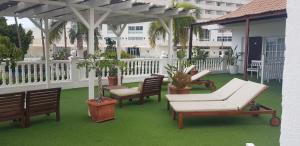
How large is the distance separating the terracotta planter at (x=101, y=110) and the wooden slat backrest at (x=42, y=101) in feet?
2.85

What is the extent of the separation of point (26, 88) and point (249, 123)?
26.5 ft

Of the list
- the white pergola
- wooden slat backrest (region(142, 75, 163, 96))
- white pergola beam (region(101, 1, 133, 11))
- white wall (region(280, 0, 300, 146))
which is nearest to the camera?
white wall (region(280, 0, 300, 146))

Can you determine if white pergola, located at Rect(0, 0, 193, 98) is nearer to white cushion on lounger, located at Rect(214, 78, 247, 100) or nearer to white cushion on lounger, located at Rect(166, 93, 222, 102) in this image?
white cushion on lounger, located at Rect(166, 93, 222, 102)

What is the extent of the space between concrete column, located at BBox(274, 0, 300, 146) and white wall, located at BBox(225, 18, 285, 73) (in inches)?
586

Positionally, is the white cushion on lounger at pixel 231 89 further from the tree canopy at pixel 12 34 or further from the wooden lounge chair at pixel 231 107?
the tree canopy at pixel 12 34

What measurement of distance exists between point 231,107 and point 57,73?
7584mm

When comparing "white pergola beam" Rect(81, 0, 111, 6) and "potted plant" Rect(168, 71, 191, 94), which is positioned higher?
→ "white pergola beam" Rect(81, 0, 111, 6)

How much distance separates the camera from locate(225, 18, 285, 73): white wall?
1555 centimetres

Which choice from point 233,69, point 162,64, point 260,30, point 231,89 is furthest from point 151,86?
point 260,30

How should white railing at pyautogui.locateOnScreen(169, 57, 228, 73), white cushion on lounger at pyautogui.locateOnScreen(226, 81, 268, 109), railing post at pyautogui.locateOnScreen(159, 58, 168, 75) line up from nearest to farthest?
white cushion on lounger at pyautogui.locateOnScreen(226, 81, 268, 109) < railing post at pyautogui.locateOnScreen(159, 58, 168, 75) < white railing at pyautogui.locateOnScreen(169, 57, 228, 73)

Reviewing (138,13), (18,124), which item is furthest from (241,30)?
(18,124)

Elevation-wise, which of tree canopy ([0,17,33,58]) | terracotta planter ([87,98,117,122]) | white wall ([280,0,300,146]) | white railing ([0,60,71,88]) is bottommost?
terracotta planter ([87,98,117,122])

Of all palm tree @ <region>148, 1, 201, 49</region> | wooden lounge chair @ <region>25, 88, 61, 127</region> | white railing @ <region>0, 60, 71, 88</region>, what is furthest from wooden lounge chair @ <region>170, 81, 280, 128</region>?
palm tree @ <region>148, 1, 201, 49</region>

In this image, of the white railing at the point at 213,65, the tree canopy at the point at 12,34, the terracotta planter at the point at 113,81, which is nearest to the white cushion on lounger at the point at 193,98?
the terracotta planter at the point at 113,81
